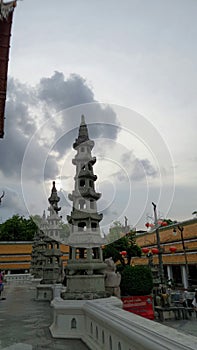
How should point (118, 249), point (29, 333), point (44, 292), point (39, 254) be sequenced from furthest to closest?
point (118, 249) < point (39, 254) < point (44, 292) < point (29, 333)

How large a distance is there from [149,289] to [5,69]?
1464 cm

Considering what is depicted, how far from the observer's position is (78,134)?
34.7ft

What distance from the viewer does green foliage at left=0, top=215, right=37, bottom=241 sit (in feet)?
185

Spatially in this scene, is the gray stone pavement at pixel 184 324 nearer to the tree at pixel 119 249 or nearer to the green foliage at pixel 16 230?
the tree at pixel 119 249

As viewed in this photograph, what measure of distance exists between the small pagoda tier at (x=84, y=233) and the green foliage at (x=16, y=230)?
4804 cm

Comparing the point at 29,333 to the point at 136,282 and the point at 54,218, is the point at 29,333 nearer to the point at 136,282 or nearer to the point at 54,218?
the point at 136,282

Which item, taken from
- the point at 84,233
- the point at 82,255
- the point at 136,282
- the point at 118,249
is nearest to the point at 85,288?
the point at 84,233

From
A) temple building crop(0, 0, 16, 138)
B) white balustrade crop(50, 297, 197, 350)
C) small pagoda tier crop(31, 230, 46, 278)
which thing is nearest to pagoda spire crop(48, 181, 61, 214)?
small pagoda tier crop(31, 230, 46, 278)

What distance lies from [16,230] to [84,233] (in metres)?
52.4

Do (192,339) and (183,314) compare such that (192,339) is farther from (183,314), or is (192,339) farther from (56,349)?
(183,314)

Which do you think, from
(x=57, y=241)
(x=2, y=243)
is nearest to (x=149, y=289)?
(x=57, y=241)

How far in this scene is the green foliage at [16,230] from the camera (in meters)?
56.3

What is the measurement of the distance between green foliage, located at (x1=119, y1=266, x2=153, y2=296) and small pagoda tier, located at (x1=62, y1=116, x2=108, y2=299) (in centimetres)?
831

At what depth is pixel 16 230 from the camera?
5778 centimetres
